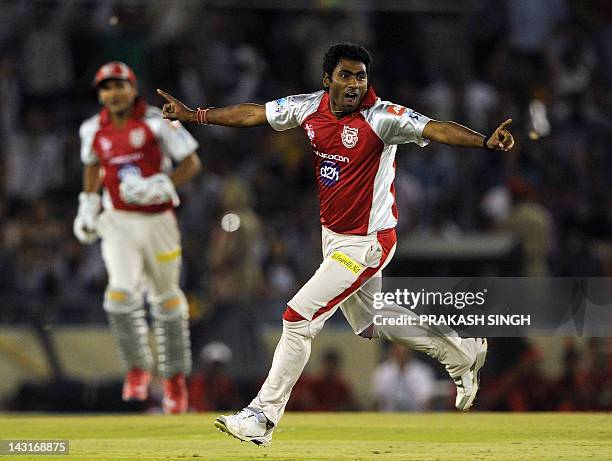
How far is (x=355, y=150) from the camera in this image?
28.9ft

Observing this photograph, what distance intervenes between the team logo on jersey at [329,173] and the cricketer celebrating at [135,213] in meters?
2.98

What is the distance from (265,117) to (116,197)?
10.0 ft

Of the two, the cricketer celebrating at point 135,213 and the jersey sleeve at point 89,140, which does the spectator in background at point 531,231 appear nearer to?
the cricketer celebrating at point 135,213

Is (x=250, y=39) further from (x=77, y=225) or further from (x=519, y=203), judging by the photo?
(x=77, y=225)

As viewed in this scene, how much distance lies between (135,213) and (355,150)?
3490 millimetres

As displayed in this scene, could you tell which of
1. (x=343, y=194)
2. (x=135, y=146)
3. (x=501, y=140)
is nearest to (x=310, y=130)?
(x=343, y=194)

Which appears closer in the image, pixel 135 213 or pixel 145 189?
pixel 145 189

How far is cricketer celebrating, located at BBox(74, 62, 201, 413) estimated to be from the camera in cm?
1171

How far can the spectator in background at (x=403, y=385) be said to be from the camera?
45.1 ft

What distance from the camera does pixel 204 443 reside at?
9.28 m

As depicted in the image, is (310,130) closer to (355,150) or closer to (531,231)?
(355,150)

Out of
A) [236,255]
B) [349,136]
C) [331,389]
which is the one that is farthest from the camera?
[236,255]

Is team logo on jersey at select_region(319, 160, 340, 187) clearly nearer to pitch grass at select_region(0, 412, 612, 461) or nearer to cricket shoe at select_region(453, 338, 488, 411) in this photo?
cricket shoe at select_region(453, 338, 488, 411)

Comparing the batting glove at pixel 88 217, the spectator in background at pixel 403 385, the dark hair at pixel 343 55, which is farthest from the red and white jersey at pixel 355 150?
the spectator in background at pixel 403 385
